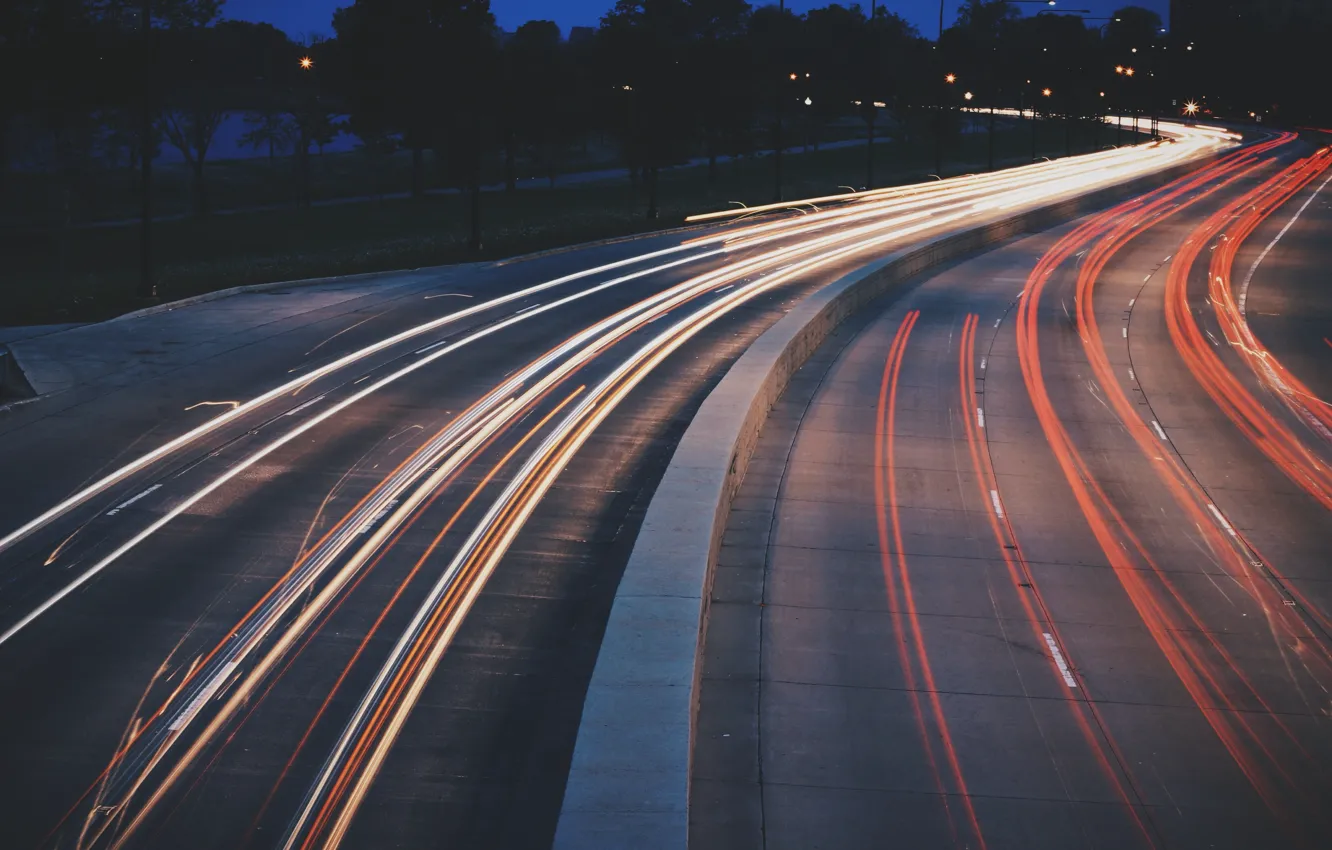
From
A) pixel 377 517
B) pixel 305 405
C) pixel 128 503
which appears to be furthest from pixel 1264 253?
pixel 128 503

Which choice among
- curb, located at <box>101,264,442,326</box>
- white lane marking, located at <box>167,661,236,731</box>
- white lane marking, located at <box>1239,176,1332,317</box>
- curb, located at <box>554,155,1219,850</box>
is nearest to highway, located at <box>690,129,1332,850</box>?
curb, located at <box>554,155,1219,850</box>

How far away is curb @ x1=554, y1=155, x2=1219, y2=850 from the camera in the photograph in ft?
26.5

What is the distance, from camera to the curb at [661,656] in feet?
26.5

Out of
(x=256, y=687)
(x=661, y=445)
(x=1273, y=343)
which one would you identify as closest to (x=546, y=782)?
(x=256, y=687)

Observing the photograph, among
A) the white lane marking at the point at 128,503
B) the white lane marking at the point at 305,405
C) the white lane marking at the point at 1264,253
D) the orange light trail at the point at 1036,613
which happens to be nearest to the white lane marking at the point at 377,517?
the white lane marking at the point at 128,503

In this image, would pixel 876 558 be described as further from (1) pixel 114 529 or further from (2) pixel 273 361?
(2) pixel 273 361

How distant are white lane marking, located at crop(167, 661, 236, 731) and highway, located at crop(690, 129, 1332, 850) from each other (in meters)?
4.24

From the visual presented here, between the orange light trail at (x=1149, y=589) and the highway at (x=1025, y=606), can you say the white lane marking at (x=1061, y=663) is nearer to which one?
the highway at (x=1025, y=606)

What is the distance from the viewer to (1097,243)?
177ft

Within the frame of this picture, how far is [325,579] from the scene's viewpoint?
1403 centimetres

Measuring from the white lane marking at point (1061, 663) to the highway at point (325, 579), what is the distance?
4.78 metres

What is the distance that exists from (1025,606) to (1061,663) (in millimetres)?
1587

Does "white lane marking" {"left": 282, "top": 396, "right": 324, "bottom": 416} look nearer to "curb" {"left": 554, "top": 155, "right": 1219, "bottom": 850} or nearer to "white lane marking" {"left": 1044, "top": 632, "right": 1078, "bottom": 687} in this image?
"curb" {"left": 554, "top": 155, "right": 1219, "bottom": 850}

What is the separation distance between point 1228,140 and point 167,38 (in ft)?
314
